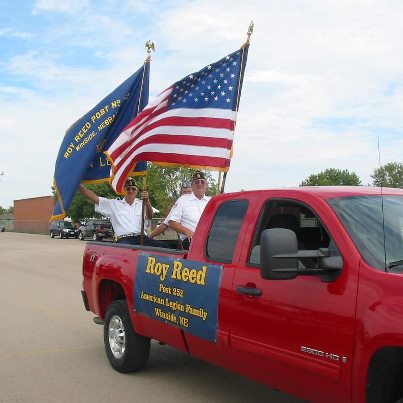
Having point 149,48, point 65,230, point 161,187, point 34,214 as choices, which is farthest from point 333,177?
point 149,48

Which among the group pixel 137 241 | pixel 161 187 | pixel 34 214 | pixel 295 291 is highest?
pixel 161 187

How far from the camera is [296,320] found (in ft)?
11.1

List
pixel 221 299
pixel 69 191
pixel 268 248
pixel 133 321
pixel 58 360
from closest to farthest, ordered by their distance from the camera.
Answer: pixel 268 248 → pixel 221 299 → pixel 133 321 → pixel 58 360 → pixel 69 191

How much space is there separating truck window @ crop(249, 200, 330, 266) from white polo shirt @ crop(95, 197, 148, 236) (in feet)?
12.5

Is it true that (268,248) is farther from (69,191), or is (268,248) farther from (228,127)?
(69,191)

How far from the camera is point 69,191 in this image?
7328 millimetres

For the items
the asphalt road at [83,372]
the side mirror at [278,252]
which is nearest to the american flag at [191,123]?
the asphalt road at [83,372]

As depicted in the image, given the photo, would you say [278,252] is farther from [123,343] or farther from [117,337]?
[117,337]

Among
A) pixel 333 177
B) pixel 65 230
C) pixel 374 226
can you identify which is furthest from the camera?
pixel 333 177

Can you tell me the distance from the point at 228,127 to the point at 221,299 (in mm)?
3314

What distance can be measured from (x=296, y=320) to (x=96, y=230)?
34.8m

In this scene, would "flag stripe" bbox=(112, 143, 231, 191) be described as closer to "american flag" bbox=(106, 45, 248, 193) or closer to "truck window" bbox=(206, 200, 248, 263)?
"american flag" bbox=(106, 45, 248, 193)

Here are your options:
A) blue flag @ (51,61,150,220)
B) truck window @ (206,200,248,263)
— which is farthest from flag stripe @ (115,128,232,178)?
truck window @ (206,200,248,263)

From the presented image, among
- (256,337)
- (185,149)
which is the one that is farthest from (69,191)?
(256,337)
